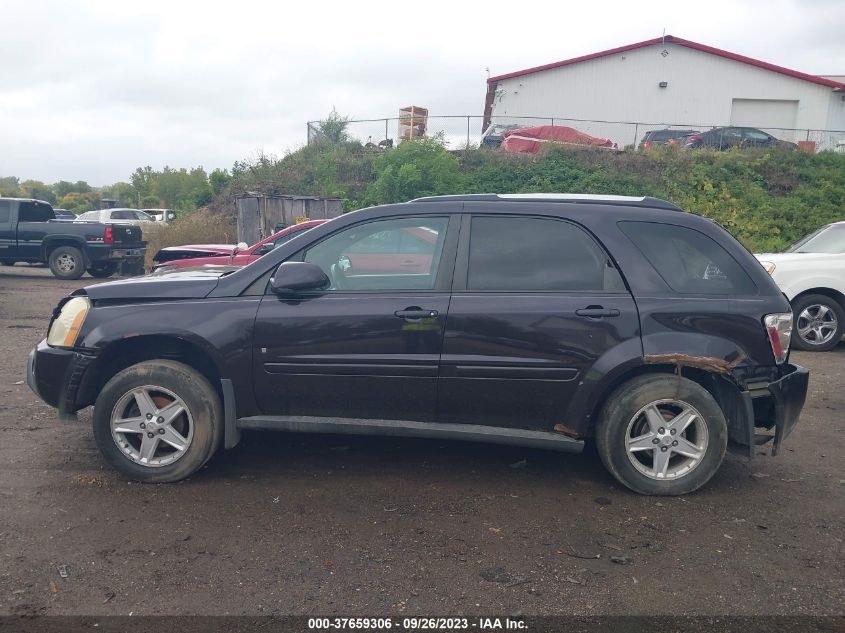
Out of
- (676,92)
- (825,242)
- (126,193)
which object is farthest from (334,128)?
(126,193)

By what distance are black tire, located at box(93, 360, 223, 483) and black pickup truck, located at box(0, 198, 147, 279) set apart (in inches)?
534

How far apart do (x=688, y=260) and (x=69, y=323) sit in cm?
385

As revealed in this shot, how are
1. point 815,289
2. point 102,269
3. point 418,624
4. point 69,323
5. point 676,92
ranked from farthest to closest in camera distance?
point 676,92 → point 102,269 → point 815,289 → point 69,323 → point 418,624

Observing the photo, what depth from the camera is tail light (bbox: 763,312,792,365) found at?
14.2 ft

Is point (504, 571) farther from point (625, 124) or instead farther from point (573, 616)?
point (625, 124)

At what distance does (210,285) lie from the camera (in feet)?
14.9

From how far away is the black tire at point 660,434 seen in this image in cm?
428

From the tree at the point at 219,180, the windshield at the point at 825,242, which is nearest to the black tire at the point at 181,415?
the windshield at the point at 825,242

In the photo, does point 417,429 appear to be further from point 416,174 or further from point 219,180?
point 219,180

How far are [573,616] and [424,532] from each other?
1.00 meters

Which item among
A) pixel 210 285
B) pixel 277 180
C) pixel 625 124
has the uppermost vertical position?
pixel 625 124

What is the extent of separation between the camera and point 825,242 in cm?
966

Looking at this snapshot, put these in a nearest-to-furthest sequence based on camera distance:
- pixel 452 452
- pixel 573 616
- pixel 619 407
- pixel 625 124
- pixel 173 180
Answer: pixel 573 616 < pixel 619 407 < pixel 452 452 < pixel 625 124 < pixel 173 180

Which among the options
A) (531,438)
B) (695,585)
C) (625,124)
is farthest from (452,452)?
(625,124)
